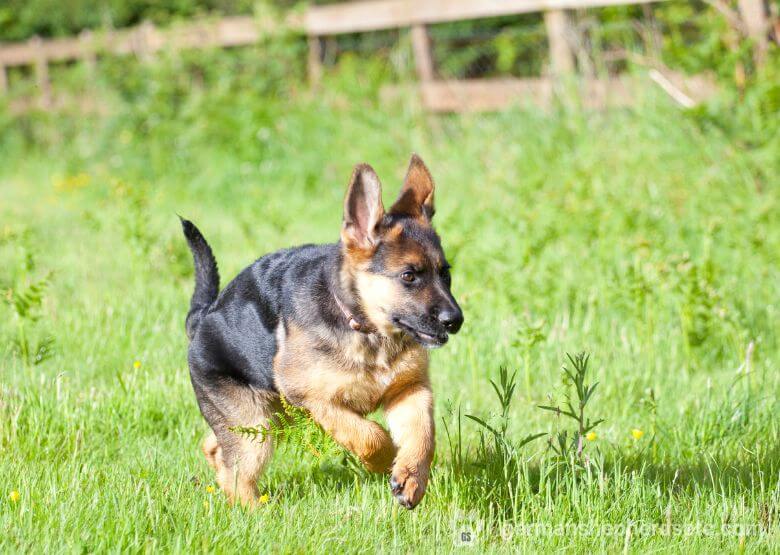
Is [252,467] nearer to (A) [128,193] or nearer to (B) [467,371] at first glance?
(B) [467,371]

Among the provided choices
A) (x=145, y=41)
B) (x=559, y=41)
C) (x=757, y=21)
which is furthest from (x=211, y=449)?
(x=145, y=41)

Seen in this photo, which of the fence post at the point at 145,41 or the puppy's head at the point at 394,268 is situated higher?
the fence post at the point at 145,41

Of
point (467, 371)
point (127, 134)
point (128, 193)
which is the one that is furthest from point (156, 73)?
point (467, 371)

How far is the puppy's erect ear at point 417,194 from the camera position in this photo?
4.00 meters

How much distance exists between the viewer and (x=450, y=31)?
1547 cm

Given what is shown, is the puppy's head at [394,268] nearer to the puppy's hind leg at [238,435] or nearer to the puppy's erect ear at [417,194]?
the puppy's erect ear at [417,194]

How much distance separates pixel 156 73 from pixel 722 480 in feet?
34.8

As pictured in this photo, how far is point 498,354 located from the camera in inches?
207

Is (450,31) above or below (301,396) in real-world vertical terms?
above

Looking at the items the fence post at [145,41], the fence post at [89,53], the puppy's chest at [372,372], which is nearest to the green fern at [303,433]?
the puppy's chest at [372,372]

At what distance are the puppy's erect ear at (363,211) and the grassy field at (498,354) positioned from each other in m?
0.84

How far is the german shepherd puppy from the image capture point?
11.7 feet

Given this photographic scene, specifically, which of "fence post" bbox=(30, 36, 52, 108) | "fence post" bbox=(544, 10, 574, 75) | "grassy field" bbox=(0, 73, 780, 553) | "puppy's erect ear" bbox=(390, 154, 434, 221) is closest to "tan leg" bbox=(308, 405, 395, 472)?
"grassy field" bbox=(0, 73, 780, 553)

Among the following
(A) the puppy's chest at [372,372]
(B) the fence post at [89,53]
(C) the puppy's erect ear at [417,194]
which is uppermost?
(B) the fence post at [89,53]
